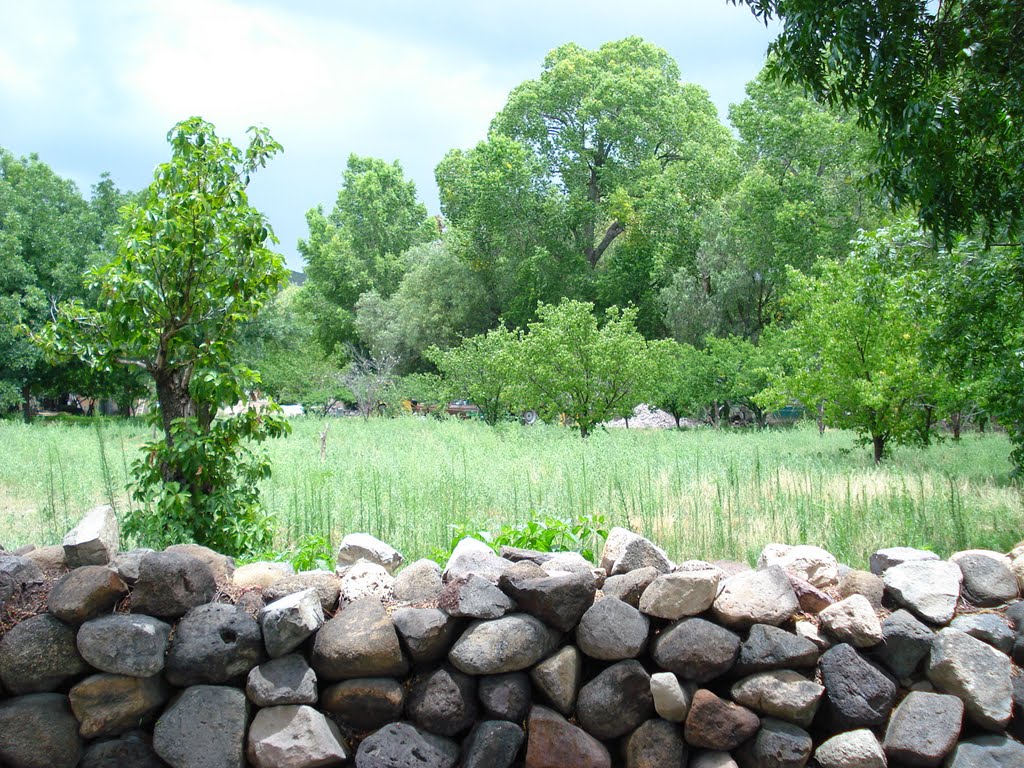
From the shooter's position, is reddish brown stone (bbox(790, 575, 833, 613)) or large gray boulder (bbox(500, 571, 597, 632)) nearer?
large gray boulder (bbox(500, 571, 597, 632))

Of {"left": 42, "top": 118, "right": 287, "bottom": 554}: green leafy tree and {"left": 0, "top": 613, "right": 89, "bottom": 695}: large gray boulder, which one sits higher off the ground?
{"left": 42, "top": 118, "right": 287, "bottom": 554}: green leafy tree

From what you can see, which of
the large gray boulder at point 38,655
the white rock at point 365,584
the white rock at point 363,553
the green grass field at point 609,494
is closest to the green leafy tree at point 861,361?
the green grass field at point 609,494

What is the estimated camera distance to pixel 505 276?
36.6 metres

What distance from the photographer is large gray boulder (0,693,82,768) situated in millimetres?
2984

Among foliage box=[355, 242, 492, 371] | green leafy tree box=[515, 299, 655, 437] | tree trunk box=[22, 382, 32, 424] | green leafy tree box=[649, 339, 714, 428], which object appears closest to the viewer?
green leafy tree box=[515, 299, 655, 437]

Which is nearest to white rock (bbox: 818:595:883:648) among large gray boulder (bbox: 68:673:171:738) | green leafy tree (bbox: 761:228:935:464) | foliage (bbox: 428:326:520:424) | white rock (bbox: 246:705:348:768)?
white rock (bbox: 246:705:348:768)

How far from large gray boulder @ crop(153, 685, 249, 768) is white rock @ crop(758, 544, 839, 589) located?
2315mm

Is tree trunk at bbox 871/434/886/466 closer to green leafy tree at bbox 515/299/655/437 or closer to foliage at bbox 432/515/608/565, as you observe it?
green leafy tree at bbox 515/299/655/437

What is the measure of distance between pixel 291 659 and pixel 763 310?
29227 mm

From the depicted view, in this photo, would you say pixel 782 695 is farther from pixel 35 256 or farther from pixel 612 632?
pixel 35 256

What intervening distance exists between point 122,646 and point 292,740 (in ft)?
2.38

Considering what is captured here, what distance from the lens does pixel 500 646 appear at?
3115mm

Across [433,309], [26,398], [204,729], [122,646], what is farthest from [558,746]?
[433,309]

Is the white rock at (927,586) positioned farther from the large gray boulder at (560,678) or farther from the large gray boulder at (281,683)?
the large gray boulder at (281,683)
